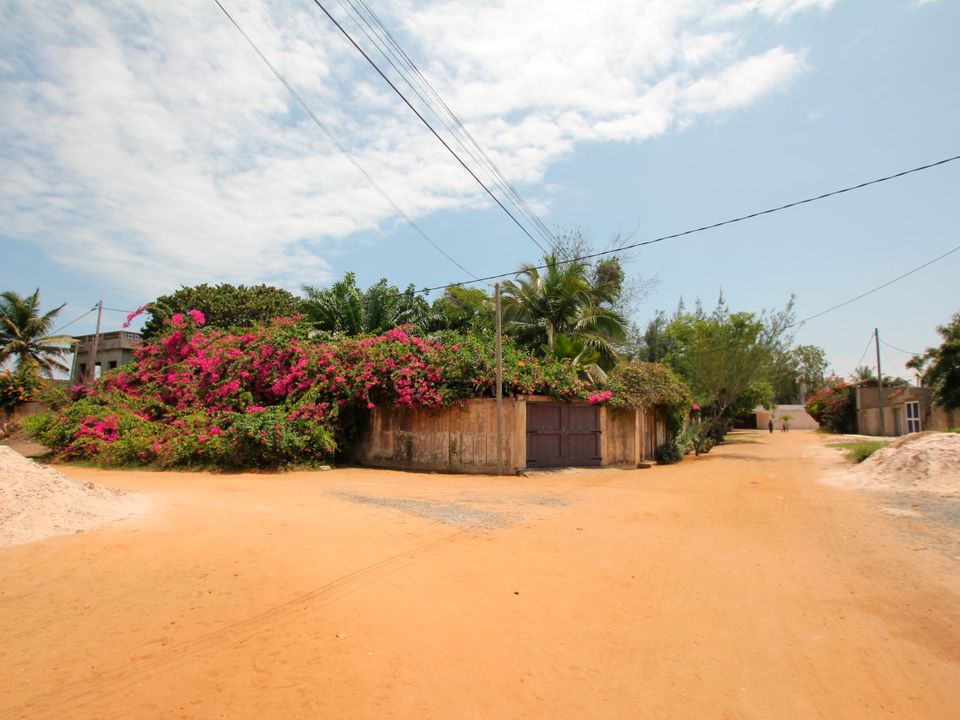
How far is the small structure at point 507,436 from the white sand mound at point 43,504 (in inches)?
347

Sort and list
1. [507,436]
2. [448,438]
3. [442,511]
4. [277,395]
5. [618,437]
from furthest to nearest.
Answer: [277,395] → [618,437] → [448,438] → [507,436] → [442,511]

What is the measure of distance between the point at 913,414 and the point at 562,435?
2645cm

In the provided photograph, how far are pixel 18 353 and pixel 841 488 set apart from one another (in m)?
40.3

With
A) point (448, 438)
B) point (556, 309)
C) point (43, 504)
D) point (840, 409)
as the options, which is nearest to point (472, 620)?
point (43, 504)

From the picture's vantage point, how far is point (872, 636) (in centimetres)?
436

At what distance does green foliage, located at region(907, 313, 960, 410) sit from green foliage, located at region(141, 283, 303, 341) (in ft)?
98.8

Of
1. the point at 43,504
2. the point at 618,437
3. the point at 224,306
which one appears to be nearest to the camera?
the point at 43,504

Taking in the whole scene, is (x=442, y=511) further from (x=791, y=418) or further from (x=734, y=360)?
(x=791, y=418)

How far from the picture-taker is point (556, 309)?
20.8 m

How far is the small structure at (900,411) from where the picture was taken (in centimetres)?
2800

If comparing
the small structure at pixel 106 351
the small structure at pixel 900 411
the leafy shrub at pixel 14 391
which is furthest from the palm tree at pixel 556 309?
the small structure at pixel 106 351

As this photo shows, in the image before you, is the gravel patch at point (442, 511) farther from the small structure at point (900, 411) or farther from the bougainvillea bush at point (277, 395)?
the small structure at point (900, 411)

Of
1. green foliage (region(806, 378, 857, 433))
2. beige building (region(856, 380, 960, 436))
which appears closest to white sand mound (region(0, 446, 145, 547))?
beige building (region(856, 380, 960, 436))

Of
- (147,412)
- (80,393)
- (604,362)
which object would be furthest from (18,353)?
(604,362)
